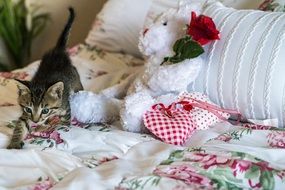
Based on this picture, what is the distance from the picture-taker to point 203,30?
1.24m

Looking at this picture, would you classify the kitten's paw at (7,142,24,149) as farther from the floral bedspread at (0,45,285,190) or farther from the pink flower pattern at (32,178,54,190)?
the pink flower pattern at (32,178,54,190)

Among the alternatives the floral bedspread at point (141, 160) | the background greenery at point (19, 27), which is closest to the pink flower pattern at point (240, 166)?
the floral bedspread at point (141, 160)

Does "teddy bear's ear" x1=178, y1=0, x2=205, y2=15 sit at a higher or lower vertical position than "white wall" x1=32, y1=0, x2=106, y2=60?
higher

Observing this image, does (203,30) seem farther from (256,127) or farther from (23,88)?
(23,88)

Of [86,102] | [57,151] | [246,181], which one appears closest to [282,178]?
[246,181]

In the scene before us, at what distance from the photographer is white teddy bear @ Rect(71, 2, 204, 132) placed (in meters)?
1.25

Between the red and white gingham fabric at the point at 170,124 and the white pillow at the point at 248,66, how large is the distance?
0.13 m

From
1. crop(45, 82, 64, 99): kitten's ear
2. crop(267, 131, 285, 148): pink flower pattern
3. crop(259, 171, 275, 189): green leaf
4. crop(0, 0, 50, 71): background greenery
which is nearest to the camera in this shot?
crop(259, 171, 275, 189): green leaf

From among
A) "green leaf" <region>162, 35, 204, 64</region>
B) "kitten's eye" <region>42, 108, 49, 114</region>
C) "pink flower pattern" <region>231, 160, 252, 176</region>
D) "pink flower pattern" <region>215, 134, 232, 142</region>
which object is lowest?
"pink flower pattern" <region>215, 134, 232, 142</region>

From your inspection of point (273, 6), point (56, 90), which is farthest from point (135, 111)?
point (273, 6)

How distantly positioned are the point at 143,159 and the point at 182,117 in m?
0.22

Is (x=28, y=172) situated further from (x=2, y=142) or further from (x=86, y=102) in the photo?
(x=86, y=102)

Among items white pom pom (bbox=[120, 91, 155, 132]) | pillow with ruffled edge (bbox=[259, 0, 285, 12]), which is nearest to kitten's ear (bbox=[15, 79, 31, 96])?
white pom pom (bbox=[120, 91, 155, 132])

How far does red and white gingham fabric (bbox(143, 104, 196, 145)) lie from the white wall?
1272 millimetres
